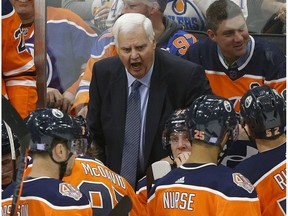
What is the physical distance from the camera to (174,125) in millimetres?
4195

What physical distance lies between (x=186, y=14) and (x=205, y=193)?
2056 mm

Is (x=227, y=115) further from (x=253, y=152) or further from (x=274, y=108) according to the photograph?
(x=253, y=152)

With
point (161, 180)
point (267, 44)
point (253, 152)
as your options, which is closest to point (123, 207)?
point (161, 180)

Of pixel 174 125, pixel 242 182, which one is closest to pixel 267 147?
pixel 242 182

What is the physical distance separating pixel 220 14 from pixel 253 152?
0.79m

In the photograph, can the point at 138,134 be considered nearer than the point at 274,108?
No

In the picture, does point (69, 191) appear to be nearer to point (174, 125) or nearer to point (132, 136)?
point (174, 125)

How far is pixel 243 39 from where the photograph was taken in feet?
15.8

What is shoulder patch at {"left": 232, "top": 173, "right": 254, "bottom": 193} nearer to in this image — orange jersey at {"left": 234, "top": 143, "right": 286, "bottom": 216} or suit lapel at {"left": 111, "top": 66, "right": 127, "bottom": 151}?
orange jersey at {"left": 234, "top": 143, "right": 286, "bottom": 216}

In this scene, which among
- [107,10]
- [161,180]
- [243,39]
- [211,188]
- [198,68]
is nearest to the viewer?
[211,188]

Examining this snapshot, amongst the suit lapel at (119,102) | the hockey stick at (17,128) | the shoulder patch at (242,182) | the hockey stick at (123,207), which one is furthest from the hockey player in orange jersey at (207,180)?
the suit lapel at (119,102)

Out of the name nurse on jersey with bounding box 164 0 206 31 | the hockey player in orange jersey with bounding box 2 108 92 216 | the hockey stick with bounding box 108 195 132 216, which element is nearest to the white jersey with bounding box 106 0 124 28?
the name nurse on jersey with bounding box 164 0 206 31

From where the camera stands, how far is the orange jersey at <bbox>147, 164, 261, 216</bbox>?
11.1 ft

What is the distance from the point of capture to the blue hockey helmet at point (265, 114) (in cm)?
378
